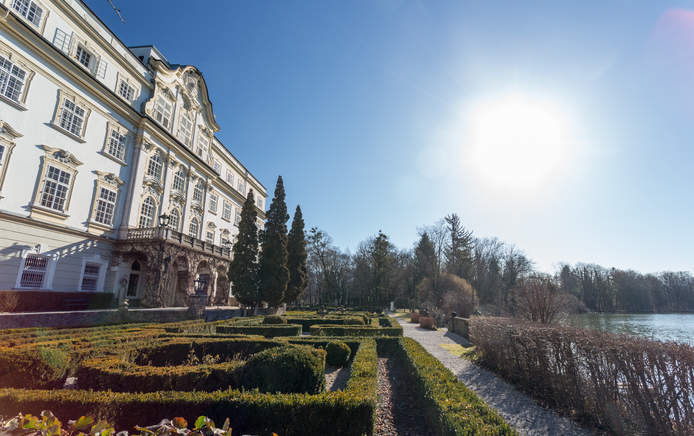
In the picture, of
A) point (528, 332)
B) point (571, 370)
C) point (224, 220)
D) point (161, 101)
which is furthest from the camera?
point (224, 220)

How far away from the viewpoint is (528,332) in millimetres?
8188

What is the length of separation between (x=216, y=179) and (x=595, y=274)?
66848 mm

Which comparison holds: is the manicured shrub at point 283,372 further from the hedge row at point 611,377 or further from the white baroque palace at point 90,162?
the white baroque palace at point 90,162

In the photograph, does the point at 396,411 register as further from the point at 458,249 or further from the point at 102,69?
the point at 458,249

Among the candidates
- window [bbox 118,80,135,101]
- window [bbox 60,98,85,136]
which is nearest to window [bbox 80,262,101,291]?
window [bbox 60,98,85,136]

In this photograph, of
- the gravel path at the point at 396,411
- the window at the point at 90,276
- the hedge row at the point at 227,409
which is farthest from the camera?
the window at the point at 90,276

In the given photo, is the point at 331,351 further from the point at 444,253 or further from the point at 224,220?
the point at 444,253

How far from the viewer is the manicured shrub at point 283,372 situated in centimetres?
577

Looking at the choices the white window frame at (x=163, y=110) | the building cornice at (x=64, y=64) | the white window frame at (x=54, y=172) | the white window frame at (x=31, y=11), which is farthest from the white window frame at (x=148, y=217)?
the white window frame at (x=31, y=11)

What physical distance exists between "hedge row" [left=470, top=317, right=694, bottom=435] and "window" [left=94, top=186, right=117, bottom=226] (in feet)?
76.9

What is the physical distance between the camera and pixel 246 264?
81.6 ft

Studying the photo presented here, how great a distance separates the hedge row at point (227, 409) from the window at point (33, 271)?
597 inches

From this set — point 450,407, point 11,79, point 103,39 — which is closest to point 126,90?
point 103,39

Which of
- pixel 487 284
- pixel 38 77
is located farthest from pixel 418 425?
pixel 487 284
